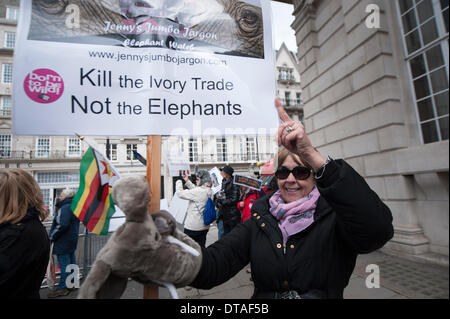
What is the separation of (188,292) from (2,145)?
880 inches

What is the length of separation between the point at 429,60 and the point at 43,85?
3.39 meters

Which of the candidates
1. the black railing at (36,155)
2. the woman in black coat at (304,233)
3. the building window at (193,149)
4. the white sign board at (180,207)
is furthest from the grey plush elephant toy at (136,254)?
the building window at (193,149)

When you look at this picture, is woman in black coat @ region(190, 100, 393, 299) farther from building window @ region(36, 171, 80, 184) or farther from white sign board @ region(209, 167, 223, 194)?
building window @ region(36, 171, 80, 184)

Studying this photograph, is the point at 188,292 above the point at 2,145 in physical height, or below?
below

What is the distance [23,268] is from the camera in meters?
1.43

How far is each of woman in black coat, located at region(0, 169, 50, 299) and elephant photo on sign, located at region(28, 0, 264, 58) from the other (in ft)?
3.54

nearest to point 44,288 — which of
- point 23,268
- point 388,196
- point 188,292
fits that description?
point 188,292

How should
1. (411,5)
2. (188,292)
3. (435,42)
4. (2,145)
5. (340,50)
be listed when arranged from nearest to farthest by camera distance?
(435,42) < (411,5) < (188,292) < (340,50) < (2,145)

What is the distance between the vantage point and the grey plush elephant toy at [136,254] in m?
0.90

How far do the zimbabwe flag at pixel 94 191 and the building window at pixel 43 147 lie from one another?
2560cm

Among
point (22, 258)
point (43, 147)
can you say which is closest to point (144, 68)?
point (22, 258)
